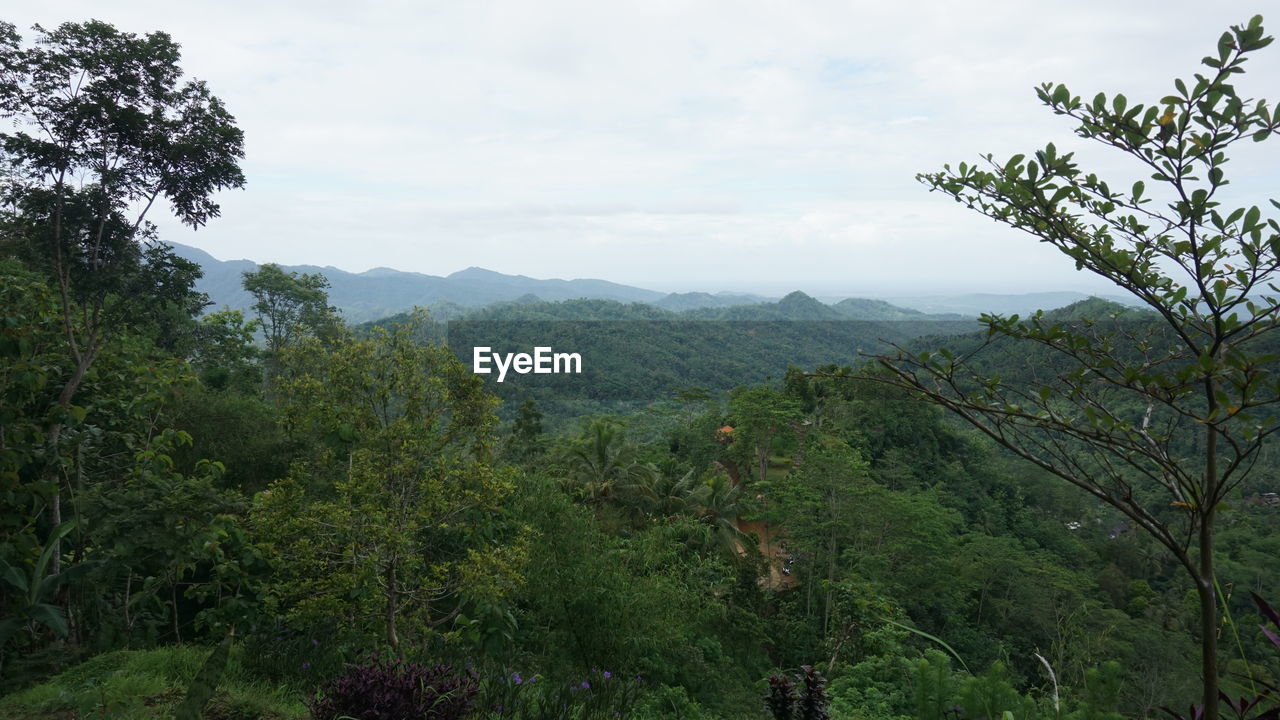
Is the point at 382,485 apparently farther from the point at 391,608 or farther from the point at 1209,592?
the point at 1209,592

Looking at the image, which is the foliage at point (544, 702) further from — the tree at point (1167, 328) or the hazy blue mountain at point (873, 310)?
the hazy blue mountain at point (873, 310)

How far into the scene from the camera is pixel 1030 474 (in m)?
24.5

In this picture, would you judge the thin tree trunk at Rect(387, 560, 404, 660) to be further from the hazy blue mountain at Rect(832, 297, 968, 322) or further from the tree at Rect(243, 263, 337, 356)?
the hazy blue mountain at Rect(832, 297, 968, 322)

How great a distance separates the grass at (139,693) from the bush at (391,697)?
0.61 metres

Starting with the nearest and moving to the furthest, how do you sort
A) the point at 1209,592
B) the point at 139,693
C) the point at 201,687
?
the point at 1209,592
the point at 201,687
the point at 139,693

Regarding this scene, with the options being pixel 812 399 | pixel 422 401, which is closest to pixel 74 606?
pixel 422 401

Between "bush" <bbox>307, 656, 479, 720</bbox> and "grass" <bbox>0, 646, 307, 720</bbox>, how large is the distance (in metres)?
0.61

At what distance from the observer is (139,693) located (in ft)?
9.16

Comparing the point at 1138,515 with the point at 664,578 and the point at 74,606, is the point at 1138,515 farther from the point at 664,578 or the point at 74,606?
the point at 664,578

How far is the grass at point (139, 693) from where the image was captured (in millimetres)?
2576

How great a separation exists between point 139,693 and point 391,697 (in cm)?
148

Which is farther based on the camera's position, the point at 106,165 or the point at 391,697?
the point at 106,165

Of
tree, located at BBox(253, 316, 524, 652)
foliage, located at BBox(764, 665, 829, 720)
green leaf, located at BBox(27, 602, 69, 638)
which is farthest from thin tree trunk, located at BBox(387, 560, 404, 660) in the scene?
foliage, located at BBox(764, 665, 829, 720)

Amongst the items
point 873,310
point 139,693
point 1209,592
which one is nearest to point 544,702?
point 139,693
